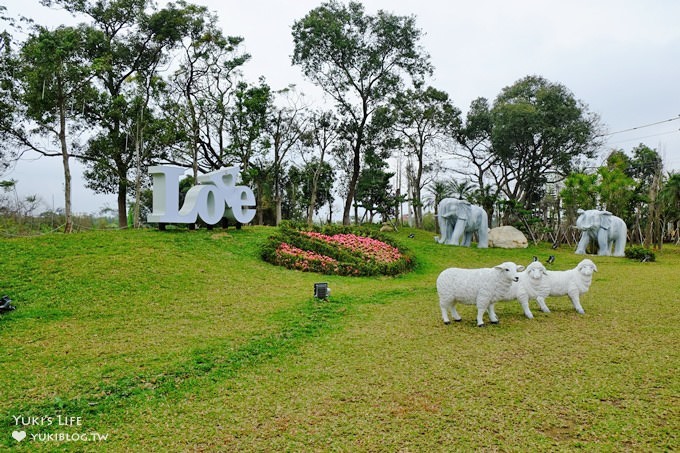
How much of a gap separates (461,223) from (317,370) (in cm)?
1517

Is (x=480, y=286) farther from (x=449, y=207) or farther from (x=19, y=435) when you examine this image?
(x=449, y=207)

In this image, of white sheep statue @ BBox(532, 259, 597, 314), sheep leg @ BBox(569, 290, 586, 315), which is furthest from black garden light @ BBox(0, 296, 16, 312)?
sheep leg @ BBox(569, 290, 586, 315)

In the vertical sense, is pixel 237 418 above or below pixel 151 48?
below

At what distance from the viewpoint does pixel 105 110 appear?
19.0m

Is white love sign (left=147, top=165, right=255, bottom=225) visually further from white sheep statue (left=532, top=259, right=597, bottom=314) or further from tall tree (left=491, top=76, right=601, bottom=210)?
tall tree (left=491, top=76, right=601, bottom=210)

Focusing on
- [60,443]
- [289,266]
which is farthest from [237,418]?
[289,266]

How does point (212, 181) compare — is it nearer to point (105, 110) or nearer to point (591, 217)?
point (105, 110)

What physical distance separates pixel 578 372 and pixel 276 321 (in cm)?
422

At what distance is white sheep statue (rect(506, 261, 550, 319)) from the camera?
6.42m

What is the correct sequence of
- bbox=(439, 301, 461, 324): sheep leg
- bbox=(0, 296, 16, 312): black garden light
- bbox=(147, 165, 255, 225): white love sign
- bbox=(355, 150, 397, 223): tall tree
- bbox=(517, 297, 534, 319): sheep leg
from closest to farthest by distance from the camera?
bbox=(439, 301, 461, 324): sheep leg → bbox=(517, 297, 534, 319): sheep leg → bbox=(0, 296, 16, 312): black garden light → bbox=(147, 165, 255, 225): white love sign → bbox=(355, 150, 397, 223): tall tree

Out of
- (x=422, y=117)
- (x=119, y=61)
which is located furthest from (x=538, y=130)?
(x=119, y=61)

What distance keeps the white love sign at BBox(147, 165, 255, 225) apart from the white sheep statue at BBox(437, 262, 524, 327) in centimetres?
980

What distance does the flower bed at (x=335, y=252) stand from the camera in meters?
12.0

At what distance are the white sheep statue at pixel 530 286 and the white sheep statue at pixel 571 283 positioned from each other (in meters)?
0.06
